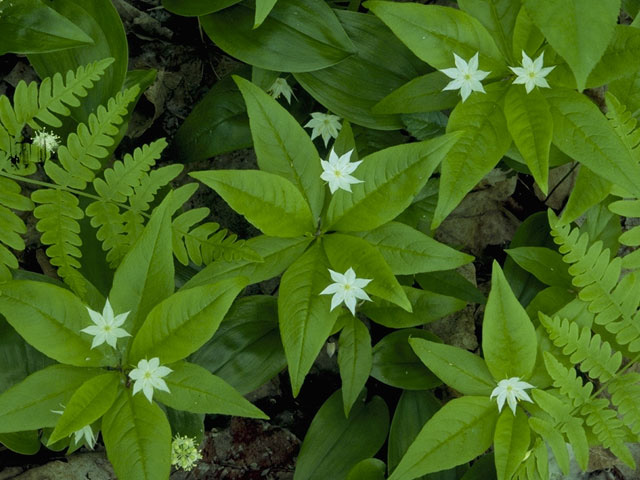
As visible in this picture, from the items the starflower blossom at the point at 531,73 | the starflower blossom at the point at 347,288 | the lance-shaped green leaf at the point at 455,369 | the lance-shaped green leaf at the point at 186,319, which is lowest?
the lance-shaped green leaf at the point at 186,319

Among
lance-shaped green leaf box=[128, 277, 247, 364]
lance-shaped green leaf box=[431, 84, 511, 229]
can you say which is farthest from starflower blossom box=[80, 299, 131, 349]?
lance-shaped green leaf box=[431, 84, 511, 229]

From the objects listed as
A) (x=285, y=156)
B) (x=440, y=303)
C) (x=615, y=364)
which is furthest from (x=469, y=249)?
(x=285, y=156)

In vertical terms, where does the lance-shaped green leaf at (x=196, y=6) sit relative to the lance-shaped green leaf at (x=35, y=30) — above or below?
above

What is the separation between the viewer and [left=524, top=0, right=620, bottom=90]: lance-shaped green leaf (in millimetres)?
1776

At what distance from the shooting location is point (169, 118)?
10.6 feet

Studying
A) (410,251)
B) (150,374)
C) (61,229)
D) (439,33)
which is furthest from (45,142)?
(439,33)

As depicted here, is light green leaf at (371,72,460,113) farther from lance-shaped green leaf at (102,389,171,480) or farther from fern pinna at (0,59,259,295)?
lance-shaped green leaf at (102,389,171,480)

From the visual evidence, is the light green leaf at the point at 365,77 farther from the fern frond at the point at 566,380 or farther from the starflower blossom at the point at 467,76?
the fern frond at the point at 566,380

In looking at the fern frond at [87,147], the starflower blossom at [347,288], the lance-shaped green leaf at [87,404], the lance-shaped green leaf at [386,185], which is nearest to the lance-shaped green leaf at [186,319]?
the lance-shaped green leaf at [87,404]

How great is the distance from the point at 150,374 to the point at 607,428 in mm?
1724

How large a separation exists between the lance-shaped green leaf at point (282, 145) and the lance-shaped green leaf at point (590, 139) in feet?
3.07

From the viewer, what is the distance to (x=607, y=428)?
2.25 metres

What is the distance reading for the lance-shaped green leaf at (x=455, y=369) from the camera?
94.0 inches

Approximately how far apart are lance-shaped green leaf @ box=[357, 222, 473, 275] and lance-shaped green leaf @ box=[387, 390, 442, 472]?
0.83m
